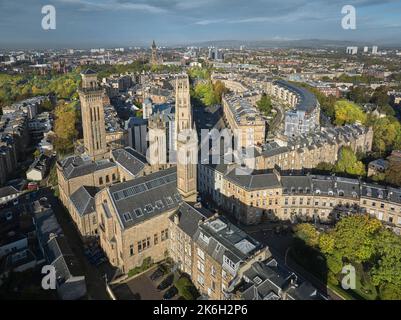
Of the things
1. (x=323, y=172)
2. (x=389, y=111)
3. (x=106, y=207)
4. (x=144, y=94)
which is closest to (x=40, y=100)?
(x=144, y=94)

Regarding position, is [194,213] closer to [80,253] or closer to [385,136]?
[80,253]

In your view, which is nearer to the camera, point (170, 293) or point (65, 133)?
point (170, 293)

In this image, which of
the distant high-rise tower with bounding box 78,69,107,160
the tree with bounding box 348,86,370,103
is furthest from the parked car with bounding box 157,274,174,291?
the tree with bounding box 348,86,370,103

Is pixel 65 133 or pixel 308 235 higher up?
pixel 65 133

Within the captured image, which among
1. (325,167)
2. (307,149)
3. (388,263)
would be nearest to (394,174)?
(325,167)

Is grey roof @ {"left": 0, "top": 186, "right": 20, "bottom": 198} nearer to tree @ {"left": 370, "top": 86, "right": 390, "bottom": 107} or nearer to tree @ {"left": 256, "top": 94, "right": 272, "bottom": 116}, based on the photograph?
tree @ {"left": 256, "top": 94, "right": 272, "bottom": 116}

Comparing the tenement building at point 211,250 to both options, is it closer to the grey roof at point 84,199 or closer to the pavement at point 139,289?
the pavement at point 139,289

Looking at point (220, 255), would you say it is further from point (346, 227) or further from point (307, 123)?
point (307, 123)
